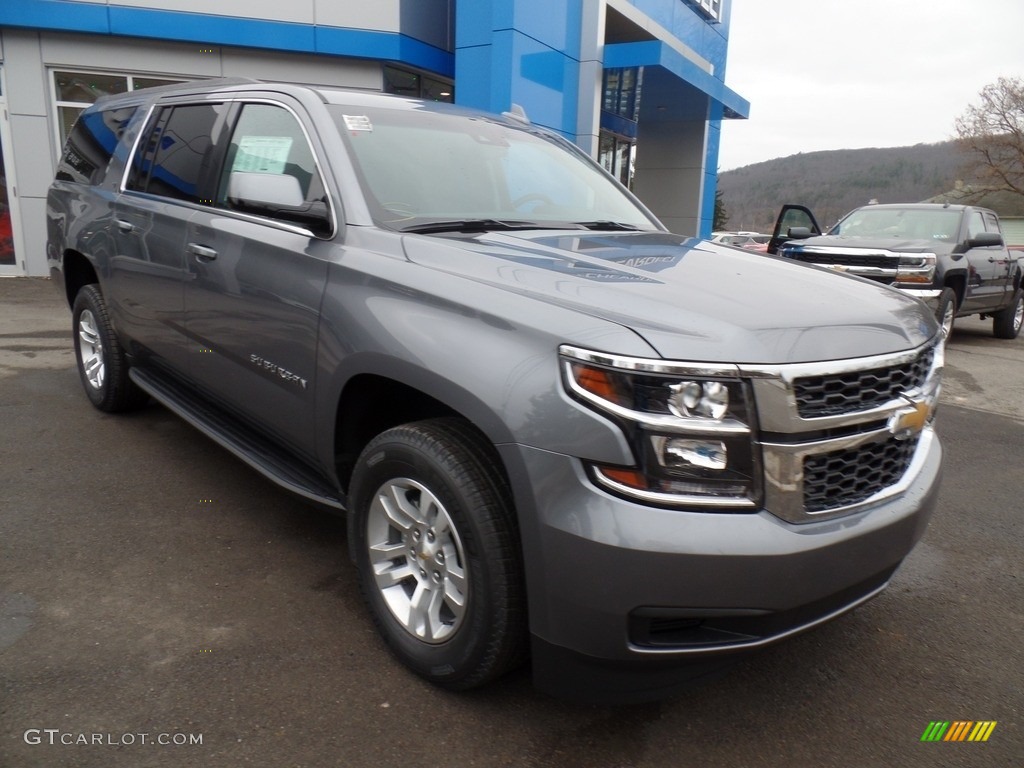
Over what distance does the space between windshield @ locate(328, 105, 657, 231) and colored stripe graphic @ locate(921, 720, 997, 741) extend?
7.19 ft

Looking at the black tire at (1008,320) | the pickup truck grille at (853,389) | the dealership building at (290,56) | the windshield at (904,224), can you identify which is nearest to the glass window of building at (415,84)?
the dealership building at (290,56)

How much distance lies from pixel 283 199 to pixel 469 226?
674 mm

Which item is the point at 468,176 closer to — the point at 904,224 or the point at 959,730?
the point at 959,730

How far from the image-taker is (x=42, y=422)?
4836 millimetres

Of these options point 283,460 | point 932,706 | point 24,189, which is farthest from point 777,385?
point 24,189

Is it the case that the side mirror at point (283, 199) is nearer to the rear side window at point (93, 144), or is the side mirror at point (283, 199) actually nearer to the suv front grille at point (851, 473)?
the suv front grille at point (851, 473)

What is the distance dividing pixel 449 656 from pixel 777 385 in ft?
3.99

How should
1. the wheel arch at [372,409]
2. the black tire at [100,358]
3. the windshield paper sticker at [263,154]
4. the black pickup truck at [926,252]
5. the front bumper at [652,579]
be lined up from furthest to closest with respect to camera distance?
the black pickup truck at [926,252], the black tire at [100,358], the windshield paper sticker at [263,154], the wheel arch at [372,409], the front bumper at [652,579]

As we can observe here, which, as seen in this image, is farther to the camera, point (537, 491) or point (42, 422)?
point (42, 422)

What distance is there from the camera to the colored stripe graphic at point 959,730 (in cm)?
235

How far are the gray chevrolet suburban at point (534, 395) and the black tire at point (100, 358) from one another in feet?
4.38

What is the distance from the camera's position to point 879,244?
868 cm

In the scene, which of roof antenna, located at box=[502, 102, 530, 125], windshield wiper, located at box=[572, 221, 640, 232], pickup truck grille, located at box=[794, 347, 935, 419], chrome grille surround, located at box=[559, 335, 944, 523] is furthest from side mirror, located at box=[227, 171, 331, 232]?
pickup truck grille, located at box=[794, 347, 935, 419]

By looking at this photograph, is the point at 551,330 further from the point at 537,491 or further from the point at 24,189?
the point at 24,189
